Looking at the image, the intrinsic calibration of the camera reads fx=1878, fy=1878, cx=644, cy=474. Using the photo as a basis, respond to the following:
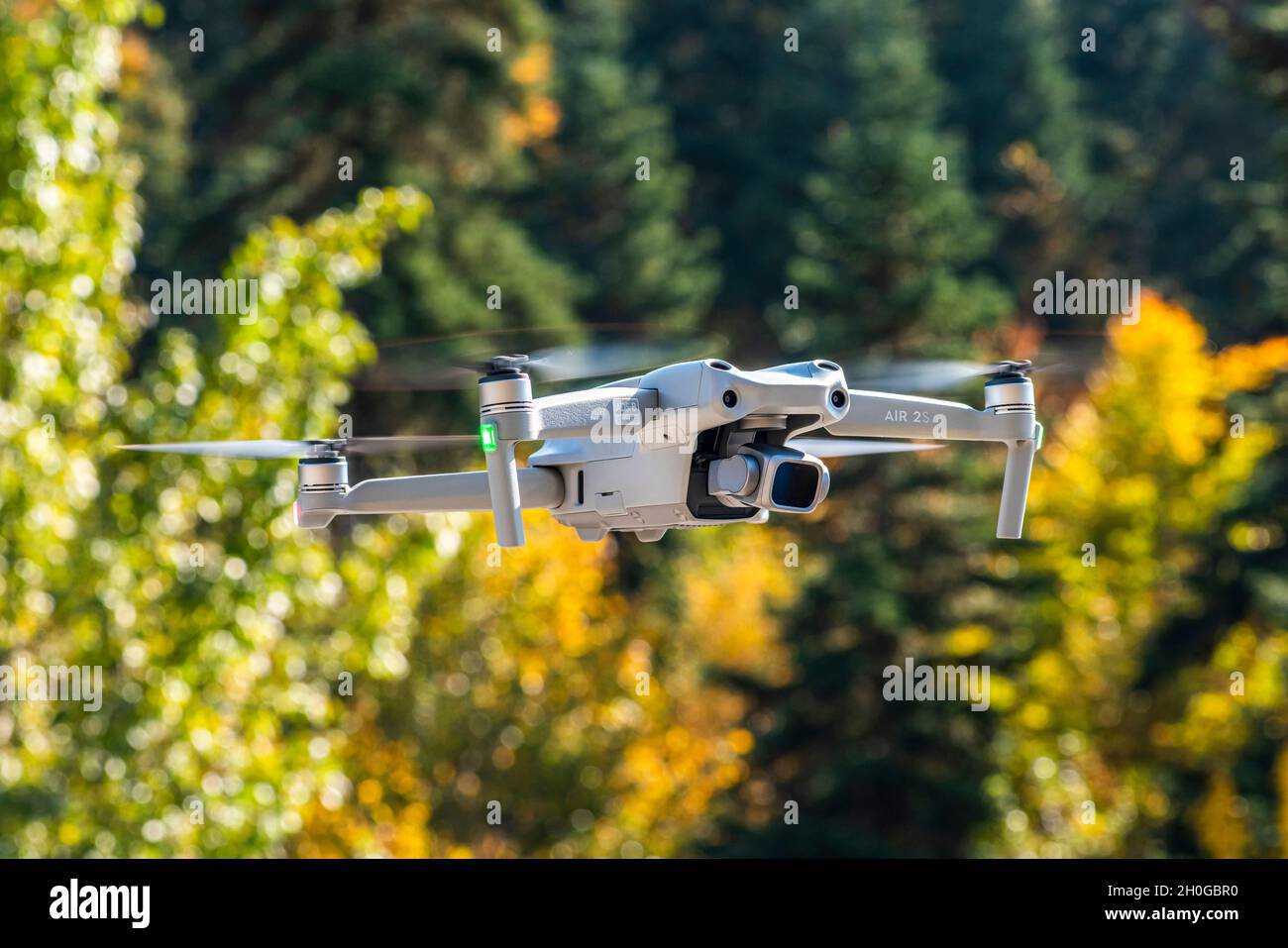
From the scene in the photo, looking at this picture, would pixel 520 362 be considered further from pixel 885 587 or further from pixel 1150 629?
pixel 1150 629

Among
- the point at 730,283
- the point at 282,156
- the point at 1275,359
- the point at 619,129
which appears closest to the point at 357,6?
the point at 282,156

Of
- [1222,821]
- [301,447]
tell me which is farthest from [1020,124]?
[301,447]

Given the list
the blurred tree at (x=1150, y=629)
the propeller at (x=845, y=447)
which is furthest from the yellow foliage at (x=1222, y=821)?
the propeller at (x=845, y=447)

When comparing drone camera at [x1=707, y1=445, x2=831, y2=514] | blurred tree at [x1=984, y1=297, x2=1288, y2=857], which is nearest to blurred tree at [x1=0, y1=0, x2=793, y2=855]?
drone camera at [x1=707, y1=445, x2=831, y2=514]

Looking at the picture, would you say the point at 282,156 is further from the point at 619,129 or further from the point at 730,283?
the point at 730,283

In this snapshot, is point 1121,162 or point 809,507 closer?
point 809,507
